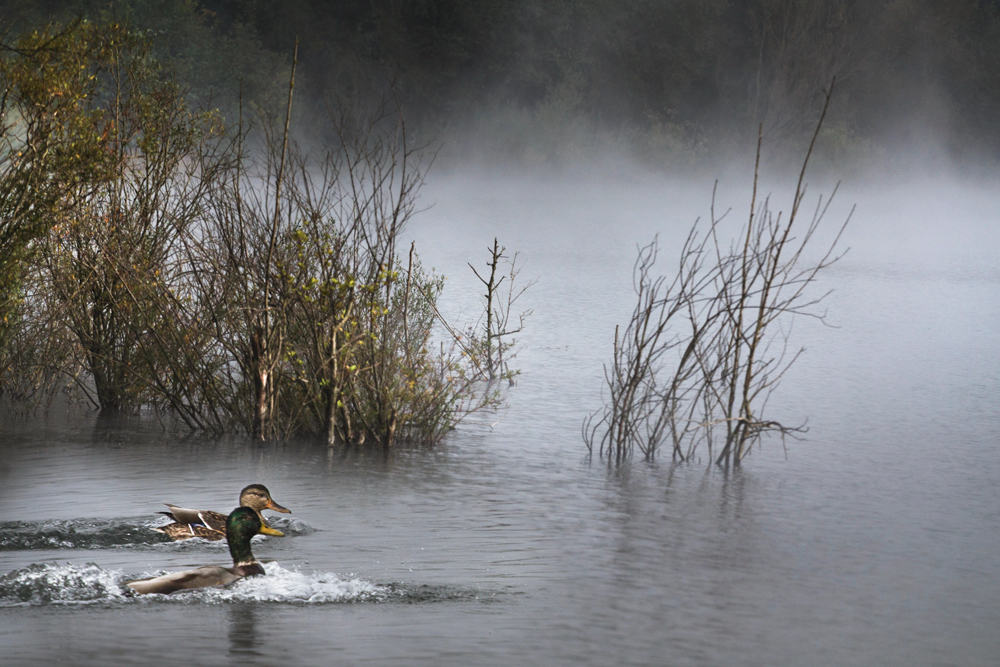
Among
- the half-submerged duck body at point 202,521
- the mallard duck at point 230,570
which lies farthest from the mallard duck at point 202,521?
the mallard duck at point 230,570

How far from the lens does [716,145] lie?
56.5m

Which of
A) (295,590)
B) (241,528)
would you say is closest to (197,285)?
(241,528)

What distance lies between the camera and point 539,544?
7.73 metres

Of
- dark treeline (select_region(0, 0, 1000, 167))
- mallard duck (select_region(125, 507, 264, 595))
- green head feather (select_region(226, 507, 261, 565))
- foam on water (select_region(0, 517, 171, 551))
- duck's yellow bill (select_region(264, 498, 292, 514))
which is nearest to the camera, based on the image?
mallard duck (select_region(125, 507, 264, 595))

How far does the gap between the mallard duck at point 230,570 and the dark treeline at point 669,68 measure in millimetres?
46197

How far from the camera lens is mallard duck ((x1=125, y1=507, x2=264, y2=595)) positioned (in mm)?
6141

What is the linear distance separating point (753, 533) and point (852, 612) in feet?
5.21

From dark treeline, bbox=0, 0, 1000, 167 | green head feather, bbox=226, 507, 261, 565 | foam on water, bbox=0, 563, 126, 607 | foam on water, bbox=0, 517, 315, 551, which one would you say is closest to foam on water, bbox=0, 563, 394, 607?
foam on water, bbox=0, 563, 126, 607

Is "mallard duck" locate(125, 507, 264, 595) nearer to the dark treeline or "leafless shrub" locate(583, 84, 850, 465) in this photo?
"leafless shrub" locate(583, 84, 850, 465)

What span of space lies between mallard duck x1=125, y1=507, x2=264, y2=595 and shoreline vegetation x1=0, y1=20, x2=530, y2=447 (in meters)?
3.15

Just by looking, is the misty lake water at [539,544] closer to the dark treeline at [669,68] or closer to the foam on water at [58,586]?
the foam on water at [58,586]

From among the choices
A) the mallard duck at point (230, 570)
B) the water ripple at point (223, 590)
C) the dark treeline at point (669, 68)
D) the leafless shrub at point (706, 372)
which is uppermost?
the dark treeline at point (669, 68)

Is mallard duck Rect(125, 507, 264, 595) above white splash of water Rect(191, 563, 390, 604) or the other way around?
above

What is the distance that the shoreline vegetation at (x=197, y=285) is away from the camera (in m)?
9.29
